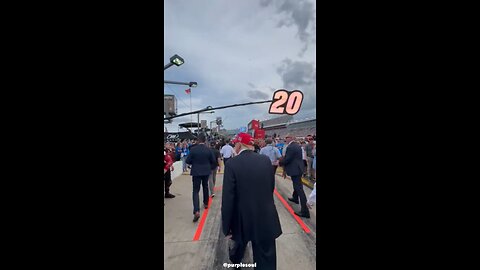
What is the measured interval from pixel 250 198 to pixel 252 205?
8cm

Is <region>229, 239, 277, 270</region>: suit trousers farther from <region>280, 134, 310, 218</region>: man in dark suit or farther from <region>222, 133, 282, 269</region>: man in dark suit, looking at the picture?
<region>280, 134, 310, 218</region>: man in dark suit

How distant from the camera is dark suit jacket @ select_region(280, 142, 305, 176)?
3727 mm

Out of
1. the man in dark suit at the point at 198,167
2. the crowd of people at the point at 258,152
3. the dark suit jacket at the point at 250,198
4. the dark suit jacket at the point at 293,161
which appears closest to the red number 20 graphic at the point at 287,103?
the crowd of people at the point at 258,152

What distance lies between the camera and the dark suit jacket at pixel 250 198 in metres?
1.78

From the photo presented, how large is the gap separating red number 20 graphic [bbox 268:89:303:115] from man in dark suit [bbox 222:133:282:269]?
5136mm

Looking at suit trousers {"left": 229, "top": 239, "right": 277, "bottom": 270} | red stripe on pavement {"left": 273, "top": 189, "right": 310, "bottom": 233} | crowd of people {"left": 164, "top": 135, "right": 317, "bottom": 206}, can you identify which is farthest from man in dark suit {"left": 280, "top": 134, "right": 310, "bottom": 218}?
suit trousers {"left": 229, "top": 239, "right": 277, "bottom": 270}

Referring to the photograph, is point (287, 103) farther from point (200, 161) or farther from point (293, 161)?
point (200, 161)

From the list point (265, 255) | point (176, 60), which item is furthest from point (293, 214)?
point (176, 60)

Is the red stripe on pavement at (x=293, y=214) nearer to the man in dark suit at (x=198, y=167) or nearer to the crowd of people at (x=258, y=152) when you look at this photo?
the crowd of people at (x=258, y=152)
